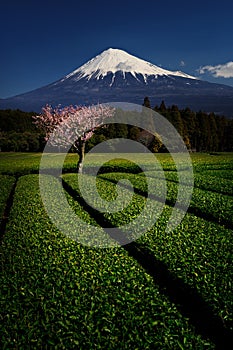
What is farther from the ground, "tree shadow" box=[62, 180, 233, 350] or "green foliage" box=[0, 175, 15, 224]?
"tree shadow" box=[62, 180, 233, 350]

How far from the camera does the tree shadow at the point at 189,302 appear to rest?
5.16m

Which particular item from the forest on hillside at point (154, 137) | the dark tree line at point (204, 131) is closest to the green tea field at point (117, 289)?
the forest on hillside at point (154, 137)

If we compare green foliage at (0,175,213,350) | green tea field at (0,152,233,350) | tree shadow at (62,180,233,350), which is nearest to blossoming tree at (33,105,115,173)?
green tea field at (0,152,233,350)

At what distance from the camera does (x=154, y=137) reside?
5316 centimetres

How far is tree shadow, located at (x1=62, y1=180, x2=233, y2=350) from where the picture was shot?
516cm

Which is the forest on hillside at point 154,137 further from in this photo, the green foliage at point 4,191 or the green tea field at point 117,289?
the green tea field at point 117,289

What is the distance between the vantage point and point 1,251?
26.6 feet

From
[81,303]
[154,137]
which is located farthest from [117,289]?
[154,137]

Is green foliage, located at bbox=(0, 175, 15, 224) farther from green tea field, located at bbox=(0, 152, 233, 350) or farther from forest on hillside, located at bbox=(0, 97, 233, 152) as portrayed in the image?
forest on hillside, located at bbox=(0, 97, 233, 152)

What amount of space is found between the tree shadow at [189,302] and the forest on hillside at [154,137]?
38287 mm

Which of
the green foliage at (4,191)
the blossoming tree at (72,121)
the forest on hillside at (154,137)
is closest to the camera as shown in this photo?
the green foliage at (4,191)

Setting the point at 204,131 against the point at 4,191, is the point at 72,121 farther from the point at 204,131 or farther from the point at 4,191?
the point at 204,131

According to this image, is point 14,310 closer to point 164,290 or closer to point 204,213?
point 164,290

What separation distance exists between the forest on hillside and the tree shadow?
126 ft
